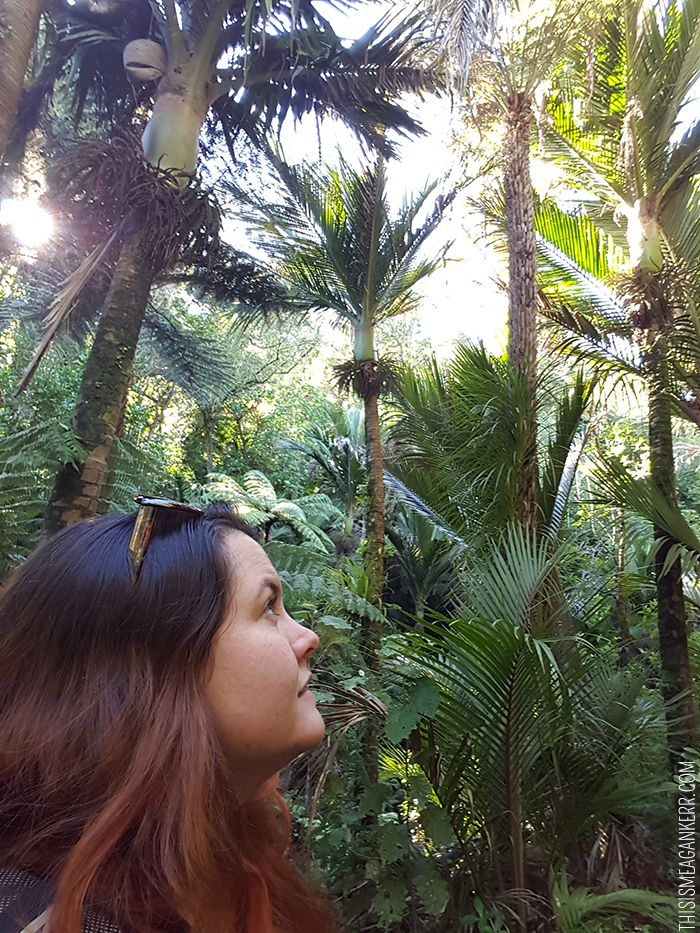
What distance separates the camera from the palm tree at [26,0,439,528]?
2.76 metres

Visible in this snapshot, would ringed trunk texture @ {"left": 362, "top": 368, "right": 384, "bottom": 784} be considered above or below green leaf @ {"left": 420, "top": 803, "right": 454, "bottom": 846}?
above

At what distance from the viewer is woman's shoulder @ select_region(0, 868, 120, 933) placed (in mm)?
551

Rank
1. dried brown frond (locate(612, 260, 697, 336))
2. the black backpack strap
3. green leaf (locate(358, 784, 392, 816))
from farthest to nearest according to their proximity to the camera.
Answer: dried brown frond (locate(612, 260, 697, 336)) → green leaf (locate(358, 784, 392, 816)) → the black backpack strap

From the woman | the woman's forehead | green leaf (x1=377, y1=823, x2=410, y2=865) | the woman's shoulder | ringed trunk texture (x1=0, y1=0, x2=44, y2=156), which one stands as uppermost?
ringed trunk texture (x1=0, y1=0, x2=44, y2=156)

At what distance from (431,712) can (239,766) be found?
1.22m

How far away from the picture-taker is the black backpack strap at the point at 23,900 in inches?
21.7

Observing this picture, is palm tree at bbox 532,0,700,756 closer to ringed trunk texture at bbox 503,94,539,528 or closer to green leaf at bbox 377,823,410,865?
ringed trunk texture at bbox 503,94,539,528

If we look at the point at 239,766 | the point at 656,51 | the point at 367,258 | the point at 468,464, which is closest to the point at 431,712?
the point at 239,766

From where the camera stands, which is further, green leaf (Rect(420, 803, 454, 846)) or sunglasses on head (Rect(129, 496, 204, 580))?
green leaf (Rect(420, 803, 454, 846))

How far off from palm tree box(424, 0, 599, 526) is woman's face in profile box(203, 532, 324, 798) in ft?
9.28

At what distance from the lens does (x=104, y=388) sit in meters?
2.76

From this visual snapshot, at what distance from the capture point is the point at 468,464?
378 cm

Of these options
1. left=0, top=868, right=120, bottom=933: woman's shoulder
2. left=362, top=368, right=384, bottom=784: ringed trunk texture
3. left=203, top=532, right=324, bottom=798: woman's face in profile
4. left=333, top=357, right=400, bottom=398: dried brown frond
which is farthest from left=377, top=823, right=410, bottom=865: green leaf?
left=333, top=357, right=400, bottom=398: dried brown frond

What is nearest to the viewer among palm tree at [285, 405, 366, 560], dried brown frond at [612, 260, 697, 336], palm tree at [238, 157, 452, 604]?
dried brown frond at [612, 260, 697, 336]
